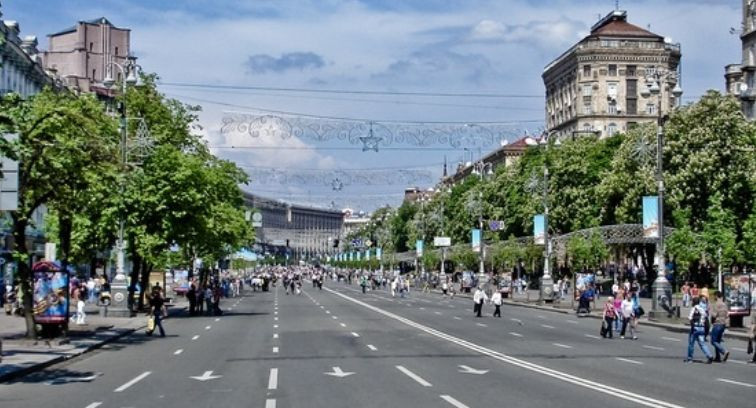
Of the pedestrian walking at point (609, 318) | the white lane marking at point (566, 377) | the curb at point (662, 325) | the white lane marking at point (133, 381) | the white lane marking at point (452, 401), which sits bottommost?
the curb at point (662, 325)

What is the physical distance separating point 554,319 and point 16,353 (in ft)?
103

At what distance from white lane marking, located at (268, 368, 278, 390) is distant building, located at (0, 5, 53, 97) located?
4942 centimetres

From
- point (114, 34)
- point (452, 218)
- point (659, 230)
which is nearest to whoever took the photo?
point (659, 230)

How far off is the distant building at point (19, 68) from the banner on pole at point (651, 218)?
1549 inches

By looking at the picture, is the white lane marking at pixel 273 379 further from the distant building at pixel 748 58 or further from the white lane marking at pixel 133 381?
the distant building at pixel 748 58

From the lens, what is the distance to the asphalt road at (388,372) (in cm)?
2025

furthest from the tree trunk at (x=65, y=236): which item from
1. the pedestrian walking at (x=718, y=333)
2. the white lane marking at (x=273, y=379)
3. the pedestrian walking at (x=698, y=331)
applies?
the pedestrian walking at (x=718, y=333)

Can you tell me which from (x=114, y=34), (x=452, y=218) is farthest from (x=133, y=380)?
(x=452, y=218)

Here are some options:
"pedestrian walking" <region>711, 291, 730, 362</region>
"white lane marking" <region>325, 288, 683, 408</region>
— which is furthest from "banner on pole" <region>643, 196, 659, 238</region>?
"pedestrian walking" <region>711, 291, 730, 362</region>

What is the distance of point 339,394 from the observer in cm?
2095

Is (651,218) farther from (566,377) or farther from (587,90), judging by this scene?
(587,90)

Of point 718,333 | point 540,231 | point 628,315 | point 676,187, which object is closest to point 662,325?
point 628,315

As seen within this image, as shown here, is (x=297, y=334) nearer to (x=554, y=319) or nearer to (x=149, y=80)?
(x=554, y=319)

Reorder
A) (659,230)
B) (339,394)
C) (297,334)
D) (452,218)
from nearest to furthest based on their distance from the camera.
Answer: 1. (339,394)
2. (297,334)
3. (659,230)
4. (452,218)
